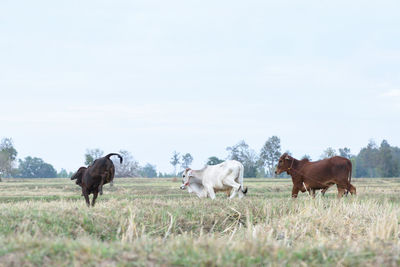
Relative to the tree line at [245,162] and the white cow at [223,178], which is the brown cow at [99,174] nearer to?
the white cow at [223,178]

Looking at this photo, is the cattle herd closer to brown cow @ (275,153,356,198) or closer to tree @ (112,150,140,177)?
brown cow @ (275,153,356,198)

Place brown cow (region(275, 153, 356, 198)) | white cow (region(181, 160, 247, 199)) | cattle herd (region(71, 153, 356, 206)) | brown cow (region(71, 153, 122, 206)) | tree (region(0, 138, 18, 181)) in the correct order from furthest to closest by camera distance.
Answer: tree (region(0, 138, 18, 181)) < brown cow (region(275, 153, 356, 198)) < cattle herd (region(71, 153, 356, 206)) < white cow (region(181, 160, 247, 199)) < brown cow (region(71, 153, 122, 206))

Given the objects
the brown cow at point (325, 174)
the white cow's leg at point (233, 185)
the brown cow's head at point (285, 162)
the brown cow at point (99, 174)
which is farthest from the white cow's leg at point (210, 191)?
the brown cow at point (99, 174)

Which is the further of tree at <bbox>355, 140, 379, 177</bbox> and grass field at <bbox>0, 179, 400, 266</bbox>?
tree at <bbox>355, 140, 379, 177</bbox>

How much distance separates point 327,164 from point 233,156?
262 feet

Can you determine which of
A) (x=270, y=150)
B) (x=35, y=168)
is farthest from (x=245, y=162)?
(x=35, y=168)

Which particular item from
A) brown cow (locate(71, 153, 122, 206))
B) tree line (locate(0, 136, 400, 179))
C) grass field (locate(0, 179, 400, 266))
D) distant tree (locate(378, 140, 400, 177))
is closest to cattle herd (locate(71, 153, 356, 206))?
brown cow (locate(71, 153, 122, 206))

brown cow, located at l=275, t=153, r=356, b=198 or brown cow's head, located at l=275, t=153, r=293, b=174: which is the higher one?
brown cow's head, located at l=275, t=153, r=293, b=174

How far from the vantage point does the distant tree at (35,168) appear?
124556 mm

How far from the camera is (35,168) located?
12506 centimetres

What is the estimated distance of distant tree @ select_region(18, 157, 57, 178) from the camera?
409 feet

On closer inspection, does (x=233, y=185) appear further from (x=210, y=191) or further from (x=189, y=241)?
(x=189, y=241)

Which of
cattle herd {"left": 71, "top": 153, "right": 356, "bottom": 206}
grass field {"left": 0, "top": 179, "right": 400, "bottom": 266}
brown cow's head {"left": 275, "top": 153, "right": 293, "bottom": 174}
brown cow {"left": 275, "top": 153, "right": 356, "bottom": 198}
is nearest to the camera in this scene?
grass field {"left": 0, "top": 179, "right": 400, "bottom": 266}

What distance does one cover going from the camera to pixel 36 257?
215 inches
